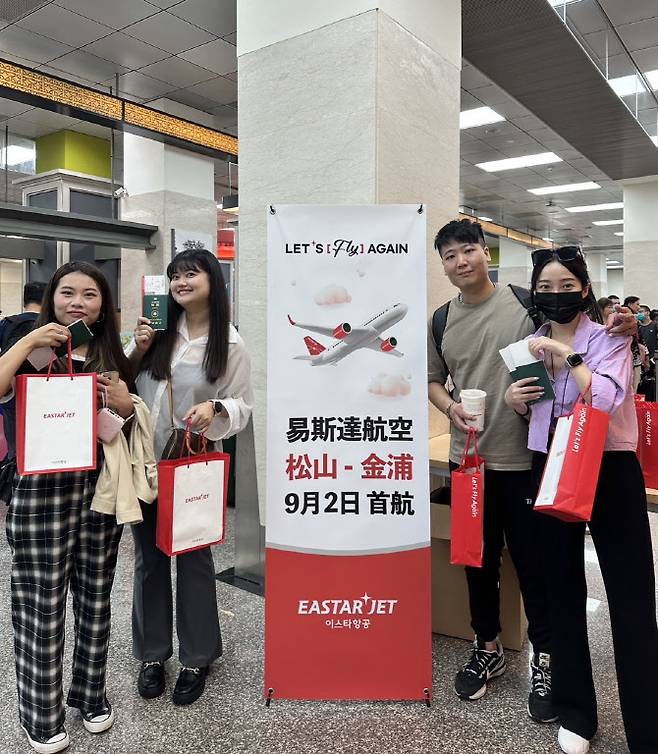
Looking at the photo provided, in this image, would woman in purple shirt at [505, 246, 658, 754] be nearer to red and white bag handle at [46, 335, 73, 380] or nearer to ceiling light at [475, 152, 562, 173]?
red and white bag handle at [46, 335, 73, 380]

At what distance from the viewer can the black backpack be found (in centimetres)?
197

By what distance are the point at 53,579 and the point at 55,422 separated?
19.0 inches

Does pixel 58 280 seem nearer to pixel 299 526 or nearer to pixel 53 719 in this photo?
pixel 299 526

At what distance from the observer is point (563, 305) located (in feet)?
5.85

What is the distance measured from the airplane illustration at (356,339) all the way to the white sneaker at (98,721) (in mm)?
1305

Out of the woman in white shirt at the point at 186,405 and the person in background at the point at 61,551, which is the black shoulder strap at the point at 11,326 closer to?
the person in background at the point at 61,551

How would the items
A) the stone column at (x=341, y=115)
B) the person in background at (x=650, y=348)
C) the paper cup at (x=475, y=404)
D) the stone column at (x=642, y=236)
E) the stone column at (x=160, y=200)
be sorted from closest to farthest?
the paper cup at (x=475, y=404) → the stone column at (x=341, y=115) → the person in background at (x=650, y=348) → the stone column at (x=160, y=200) → the stone column at (x=642, y=236)

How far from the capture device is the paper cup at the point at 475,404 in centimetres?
193

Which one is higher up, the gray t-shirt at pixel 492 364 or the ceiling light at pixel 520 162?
the ceiling light at pixel 520 162

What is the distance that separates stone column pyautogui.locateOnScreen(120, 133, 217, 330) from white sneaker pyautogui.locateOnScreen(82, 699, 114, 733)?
18.3 ft

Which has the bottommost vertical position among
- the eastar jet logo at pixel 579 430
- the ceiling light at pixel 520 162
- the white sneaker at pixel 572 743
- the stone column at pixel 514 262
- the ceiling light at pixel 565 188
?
the white sneaker at pixel 572 743

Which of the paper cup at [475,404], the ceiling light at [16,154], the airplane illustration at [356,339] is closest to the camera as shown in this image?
the paper cup at [475,404]

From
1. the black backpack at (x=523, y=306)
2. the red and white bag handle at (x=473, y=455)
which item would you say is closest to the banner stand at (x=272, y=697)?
the red and white bag handle at (x=473, y=455)

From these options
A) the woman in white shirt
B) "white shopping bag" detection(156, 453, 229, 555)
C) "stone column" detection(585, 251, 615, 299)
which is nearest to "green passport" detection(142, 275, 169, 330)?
the woman in white shirt
